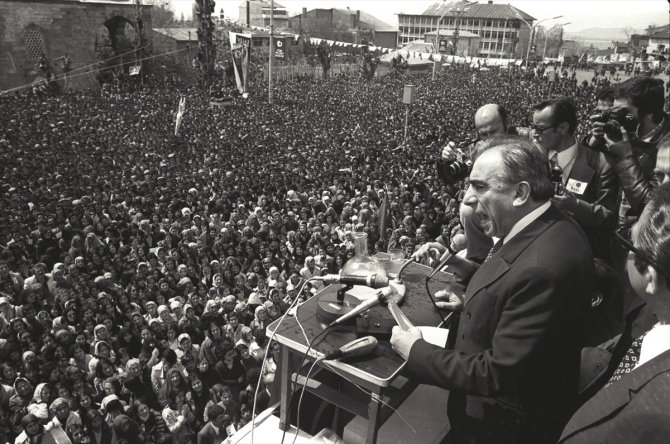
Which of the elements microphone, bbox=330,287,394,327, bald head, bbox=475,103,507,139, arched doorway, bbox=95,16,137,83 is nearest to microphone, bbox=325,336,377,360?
microphone, bbox=330,287,394,327

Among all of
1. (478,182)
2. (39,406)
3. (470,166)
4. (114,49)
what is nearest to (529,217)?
(478,182)

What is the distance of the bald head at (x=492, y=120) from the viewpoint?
3613mm

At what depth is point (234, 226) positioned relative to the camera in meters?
11.0

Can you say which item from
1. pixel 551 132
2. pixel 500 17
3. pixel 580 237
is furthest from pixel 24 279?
pixel 500 17

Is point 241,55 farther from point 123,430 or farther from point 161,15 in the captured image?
point 161,15

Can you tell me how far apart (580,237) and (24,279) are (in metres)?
8.95

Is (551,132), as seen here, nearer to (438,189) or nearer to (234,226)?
(234,226)

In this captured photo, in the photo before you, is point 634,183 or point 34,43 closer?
point 634,183

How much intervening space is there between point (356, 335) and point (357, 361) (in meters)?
0.15

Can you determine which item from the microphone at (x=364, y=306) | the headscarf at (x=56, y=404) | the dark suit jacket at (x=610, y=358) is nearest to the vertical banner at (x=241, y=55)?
the headscarf at (x=56, y=404)

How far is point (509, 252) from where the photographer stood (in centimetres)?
183

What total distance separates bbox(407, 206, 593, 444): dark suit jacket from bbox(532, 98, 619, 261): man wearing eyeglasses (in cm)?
157

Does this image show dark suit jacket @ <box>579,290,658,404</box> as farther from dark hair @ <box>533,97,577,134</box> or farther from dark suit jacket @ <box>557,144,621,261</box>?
dark hair @ <box>533,97,577,134</box>

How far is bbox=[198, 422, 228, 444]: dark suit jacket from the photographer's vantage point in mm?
5402
